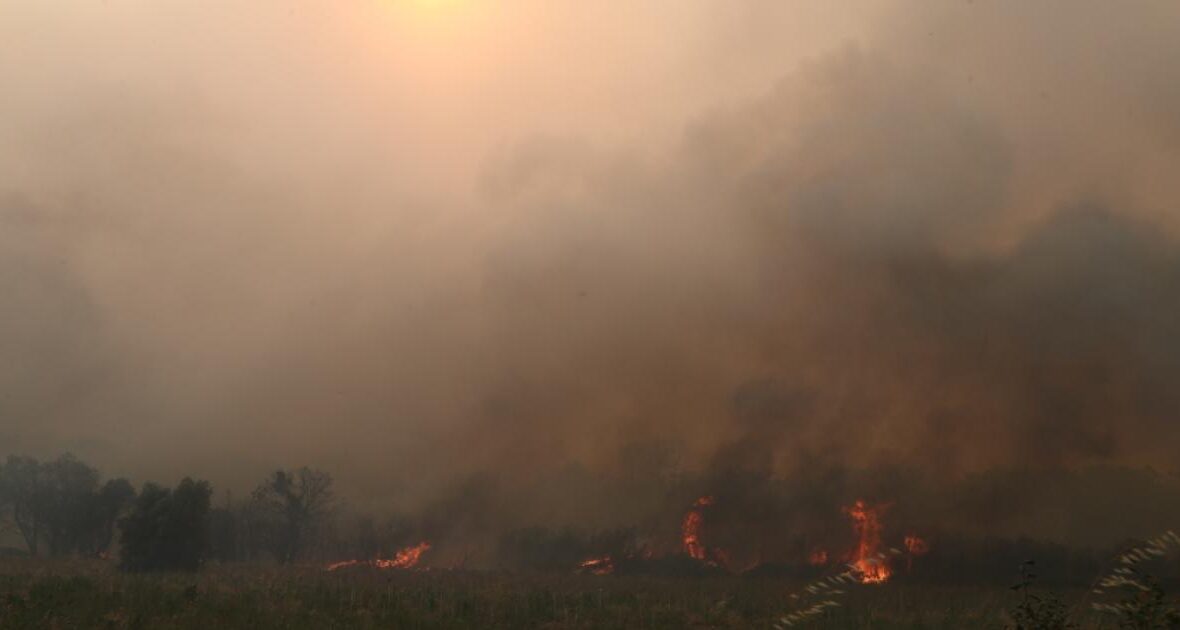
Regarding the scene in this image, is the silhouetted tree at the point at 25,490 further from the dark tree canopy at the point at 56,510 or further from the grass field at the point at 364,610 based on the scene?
the grass field at the point at 364,610

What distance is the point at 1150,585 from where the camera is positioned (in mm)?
11062

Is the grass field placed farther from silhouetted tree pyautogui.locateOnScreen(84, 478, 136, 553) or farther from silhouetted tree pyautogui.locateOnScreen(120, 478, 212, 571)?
silhouetted tree pyautogui.locateOnScreen(84, 478, 136, 553)

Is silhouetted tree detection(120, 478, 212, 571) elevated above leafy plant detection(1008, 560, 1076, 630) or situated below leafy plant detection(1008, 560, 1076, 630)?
above

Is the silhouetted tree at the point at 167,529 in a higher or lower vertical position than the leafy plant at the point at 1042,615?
higher

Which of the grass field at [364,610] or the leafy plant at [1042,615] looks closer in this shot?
the leafy plant at [1042,615]

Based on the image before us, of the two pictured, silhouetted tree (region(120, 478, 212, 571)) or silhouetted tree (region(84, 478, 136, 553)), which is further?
silhouetted tree (region(84, 478, 136, 553))

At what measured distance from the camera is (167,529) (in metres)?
82.6

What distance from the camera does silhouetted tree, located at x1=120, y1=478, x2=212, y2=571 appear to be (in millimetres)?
81625

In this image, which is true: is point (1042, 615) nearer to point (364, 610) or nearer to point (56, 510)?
point (364, 610)

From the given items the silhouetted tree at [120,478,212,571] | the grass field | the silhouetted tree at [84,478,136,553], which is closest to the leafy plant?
the grass field

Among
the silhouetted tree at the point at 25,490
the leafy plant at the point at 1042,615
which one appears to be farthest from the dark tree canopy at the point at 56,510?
the leafy plant at the point at 1042,615

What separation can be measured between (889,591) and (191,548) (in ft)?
241

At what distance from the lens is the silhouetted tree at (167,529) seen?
81.6m

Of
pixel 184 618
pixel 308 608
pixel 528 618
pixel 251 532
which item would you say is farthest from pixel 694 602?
pixel 251 532
